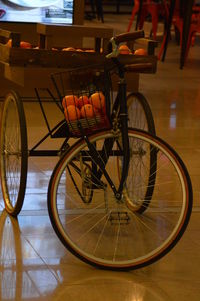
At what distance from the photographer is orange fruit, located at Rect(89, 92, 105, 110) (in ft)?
9.49

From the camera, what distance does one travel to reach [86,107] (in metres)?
2.88

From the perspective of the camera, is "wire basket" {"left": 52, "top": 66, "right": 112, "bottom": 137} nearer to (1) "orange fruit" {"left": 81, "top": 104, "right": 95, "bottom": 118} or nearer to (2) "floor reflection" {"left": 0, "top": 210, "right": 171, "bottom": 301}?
(1) "orange fruit" {"left": 81, "top": 104, "right": 95, "bottom": 118}

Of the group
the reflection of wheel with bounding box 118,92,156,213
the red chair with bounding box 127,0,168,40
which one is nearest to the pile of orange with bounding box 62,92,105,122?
the reflection of wheel with bounding box 118,92,156,213

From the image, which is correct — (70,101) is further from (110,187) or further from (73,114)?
(110,187)

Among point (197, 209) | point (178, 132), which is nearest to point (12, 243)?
point (197, 209)

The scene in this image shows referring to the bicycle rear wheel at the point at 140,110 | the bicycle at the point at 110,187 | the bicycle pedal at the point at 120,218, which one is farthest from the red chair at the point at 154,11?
the bicycle pedal at the point at 120,218

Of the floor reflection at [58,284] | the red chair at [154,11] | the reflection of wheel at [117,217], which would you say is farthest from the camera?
the red chair at [154,11]

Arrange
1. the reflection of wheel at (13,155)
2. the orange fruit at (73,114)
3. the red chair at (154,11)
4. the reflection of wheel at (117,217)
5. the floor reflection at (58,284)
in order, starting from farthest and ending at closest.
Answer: the red chair at (154,11) < the reflection of wheel at (13,155) < the orange fruit at (73,114) < the reflection of wheel at (117,217) < the floor reflection at (58,284)

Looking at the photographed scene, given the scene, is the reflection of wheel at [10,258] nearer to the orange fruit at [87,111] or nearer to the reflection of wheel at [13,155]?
the reflection of wheel at [13,155]

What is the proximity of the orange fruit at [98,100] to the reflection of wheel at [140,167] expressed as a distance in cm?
35

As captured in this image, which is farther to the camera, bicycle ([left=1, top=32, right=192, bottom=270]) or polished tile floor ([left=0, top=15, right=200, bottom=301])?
bicycle ([left=1, top=32, right=192, bottom=270])

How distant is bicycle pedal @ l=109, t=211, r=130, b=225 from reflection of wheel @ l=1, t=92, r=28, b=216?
0.45 metres

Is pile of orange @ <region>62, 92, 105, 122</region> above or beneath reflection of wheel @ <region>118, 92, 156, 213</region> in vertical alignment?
above

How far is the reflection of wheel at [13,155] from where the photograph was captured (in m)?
3.15
